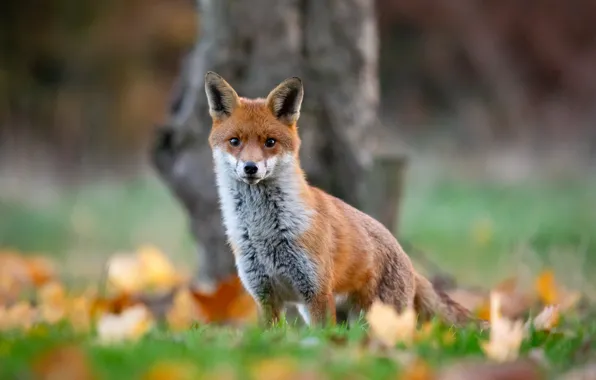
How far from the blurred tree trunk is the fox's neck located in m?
2.00

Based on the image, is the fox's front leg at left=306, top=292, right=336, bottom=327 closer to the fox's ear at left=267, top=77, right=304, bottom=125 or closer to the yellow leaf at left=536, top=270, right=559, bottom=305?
the fox's ear at left=267, top=77, right=304, bottom=125

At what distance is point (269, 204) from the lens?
194 inches

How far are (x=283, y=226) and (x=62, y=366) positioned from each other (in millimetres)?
2372

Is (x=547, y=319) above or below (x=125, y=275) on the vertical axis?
above

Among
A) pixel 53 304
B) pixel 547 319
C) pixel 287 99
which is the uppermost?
pixel 287 99

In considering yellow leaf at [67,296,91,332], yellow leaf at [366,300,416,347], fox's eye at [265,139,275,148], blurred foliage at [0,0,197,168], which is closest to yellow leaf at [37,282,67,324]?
yellow leaf at [67,296,91,332]

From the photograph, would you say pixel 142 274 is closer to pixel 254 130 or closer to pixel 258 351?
pixel 254 130

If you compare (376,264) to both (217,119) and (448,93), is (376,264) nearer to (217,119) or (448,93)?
(217,119)

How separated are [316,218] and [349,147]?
2.42 metres

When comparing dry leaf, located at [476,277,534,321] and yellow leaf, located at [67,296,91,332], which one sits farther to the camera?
dry leaf, located at [476,277,534,321]

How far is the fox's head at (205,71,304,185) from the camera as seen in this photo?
4766mm

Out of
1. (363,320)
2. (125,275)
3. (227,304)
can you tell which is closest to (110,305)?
(227,304)

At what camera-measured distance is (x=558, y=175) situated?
1359cm

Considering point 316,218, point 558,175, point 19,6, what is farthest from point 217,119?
point 19,6
